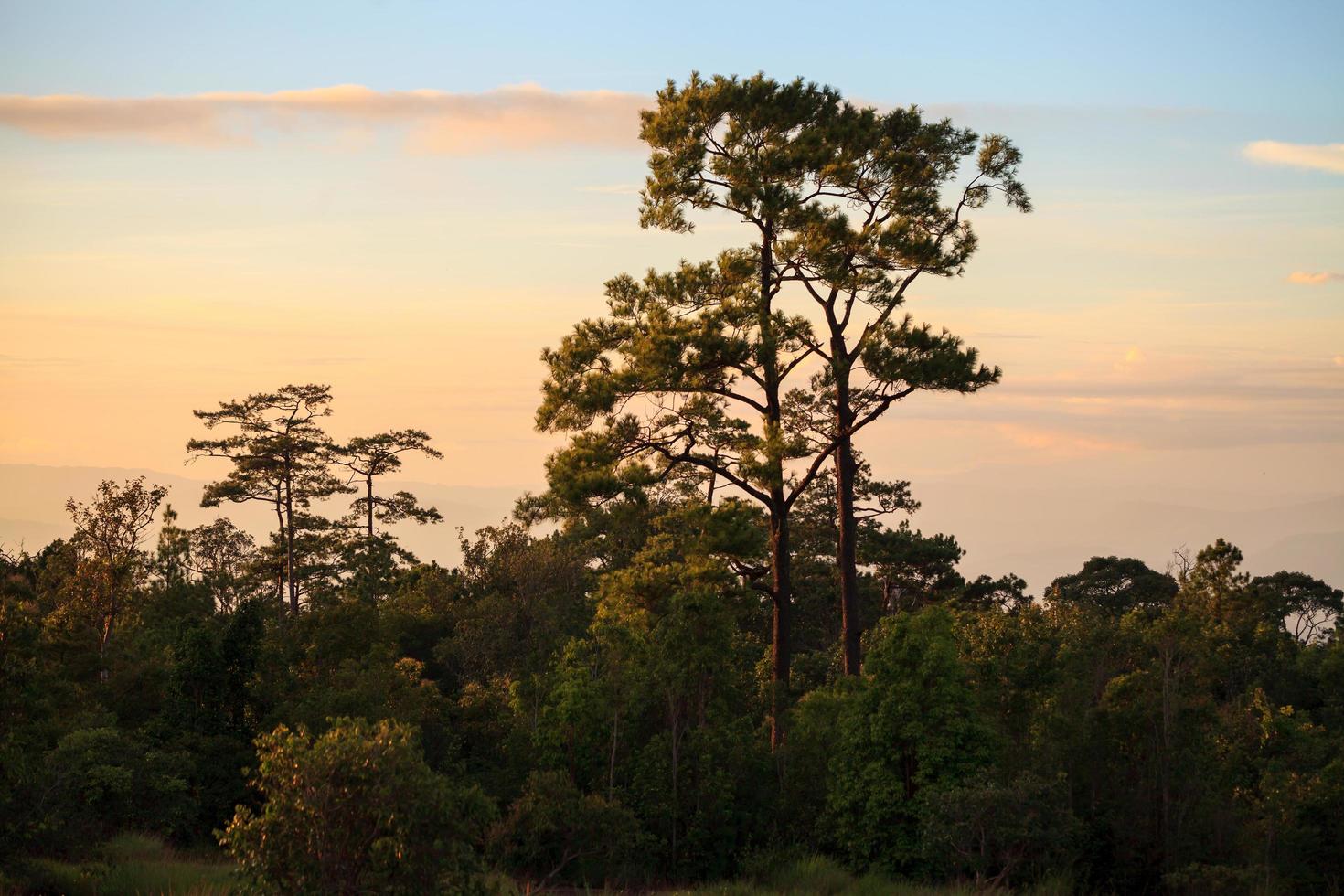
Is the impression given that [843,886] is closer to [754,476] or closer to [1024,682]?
[1024,682]

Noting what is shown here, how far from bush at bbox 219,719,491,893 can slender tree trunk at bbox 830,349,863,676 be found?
16536 millimetres

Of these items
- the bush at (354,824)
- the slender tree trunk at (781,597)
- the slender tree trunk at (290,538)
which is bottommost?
the bush at (354,824)

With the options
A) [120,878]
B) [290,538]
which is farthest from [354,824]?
[290,538]

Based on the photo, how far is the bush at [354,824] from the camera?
12172 millimetres

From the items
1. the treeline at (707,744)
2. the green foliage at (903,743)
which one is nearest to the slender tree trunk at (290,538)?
the treeline at (707,744)

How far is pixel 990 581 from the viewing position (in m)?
58.1

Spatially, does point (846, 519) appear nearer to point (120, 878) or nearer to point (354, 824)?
point (120, 878)

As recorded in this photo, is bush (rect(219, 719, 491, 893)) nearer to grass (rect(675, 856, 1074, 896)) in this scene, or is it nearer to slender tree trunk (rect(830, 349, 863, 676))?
grass (rect(675, 856, 1074, 896))

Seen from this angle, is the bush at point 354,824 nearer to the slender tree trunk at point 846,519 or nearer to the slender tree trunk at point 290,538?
the slender tree trunk at point 846,519

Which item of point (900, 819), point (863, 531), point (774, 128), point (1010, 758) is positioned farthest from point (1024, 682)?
point (863, 531)

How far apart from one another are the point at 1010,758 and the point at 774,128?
1384 centimetres

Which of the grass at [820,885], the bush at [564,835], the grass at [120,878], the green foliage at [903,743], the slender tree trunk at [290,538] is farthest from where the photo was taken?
the slender tree trunk at [290,538]

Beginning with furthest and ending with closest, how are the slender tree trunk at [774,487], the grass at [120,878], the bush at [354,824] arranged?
1. the slender tree trunk at [774,487]
2. the grass at [120,878]
3. the bush at [354,824]

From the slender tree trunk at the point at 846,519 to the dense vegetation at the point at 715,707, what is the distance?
0.30 ft
